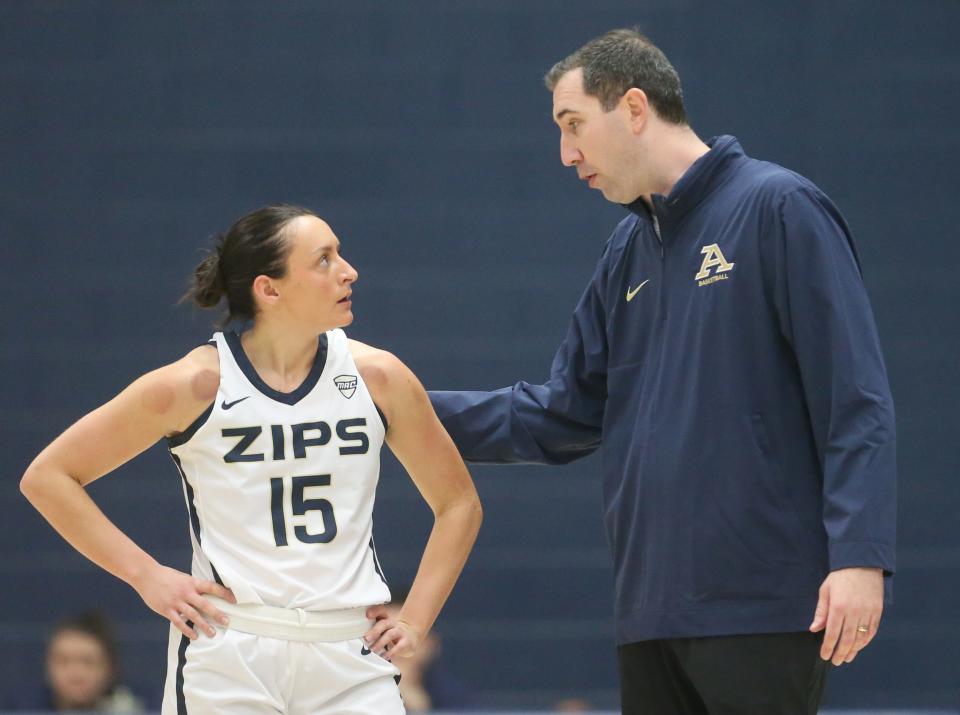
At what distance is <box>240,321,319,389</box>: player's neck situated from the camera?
2.59 m

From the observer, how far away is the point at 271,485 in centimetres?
248

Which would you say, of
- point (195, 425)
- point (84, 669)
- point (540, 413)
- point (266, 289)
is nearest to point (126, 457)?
point (195, 425)

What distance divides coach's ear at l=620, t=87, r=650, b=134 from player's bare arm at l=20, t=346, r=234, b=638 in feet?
3.09

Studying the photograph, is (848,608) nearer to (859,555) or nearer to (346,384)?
(859,555)

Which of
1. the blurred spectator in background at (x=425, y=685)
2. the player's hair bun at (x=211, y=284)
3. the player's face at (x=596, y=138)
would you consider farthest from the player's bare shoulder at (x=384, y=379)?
the blurred spectator in background at (x=425, y=685)

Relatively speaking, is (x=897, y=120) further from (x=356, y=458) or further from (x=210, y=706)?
(x=210, y=706)

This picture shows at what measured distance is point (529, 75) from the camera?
543 centimetres

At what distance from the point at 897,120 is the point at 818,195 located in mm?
3185

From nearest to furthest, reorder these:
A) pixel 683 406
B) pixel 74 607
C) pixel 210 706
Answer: pixel 210 706
pixel 683 406
pixel 74 607

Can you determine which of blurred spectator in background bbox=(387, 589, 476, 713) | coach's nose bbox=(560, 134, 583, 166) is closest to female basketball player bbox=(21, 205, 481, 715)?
coach's nose bbox=(560, 134, 583, 166)

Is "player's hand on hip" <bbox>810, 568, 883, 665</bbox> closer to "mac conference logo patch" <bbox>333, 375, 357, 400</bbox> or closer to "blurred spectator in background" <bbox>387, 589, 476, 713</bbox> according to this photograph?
"mac conference logo patch" <bbox>333, 375, 357, 400</bbox>

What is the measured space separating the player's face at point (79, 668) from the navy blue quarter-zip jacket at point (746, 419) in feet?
9.56

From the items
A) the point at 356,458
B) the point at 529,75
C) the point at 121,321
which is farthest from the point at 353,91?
the point at 356,458

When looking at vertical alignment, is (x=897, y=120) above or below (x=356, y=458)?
above
